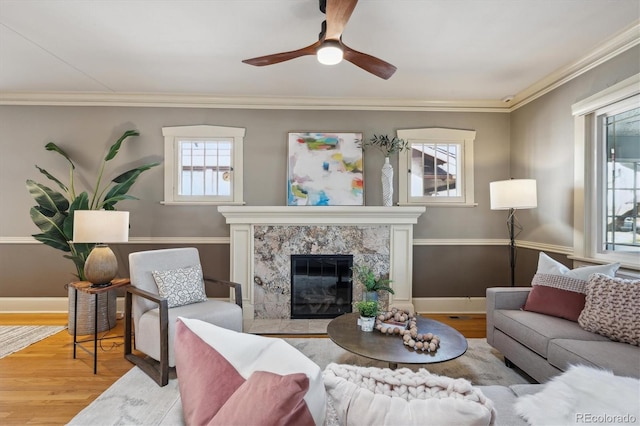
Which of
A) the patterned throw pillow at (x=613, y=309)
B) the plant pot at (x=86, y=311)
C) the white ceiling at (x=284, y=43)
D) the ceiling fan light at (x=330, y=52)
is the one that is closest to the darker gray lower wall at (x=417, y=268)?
the plant pot at (x=86, y=311)

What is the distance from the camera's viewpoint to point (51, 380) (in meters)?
2.25

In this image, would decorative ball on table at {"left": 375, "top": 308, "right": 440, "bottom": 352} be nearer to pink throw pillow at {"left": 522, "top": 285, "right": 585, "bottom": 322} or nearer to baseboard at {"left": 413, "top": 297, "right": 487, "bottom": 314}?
pink throw pillow at {"left": 522, "top": 285, "right": 585, "bottom": 322}

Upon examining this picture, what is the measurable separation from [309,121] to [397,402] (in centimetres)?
354

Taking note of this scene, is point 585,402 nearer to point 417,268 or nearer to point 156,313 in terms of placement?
point 156,313

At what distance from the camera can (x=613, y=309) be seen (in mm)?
1898

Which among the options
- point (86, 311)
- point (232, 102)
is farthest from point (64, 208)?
point (232, 102)

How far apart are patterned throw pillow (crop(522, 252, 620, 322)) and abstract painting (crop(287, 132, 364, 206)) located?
1915 mm

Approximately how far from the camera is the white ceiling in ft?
7.06

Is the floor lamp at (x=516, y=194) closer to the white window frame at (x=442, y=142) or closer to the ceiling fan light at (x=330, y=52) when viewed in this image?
the white window frame at (x=442, y=142)

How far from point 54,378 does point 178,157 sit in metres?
2.42

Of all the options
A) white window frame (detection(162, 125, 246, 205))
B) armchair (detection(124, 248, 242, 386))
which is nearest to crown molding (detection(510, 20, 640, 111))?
white window frame (detection(162, 125, 246, 205))

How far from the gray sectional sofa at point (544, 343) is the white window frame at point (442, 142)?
1498mm

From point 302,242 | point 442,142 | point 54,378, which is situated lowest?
point 54,378

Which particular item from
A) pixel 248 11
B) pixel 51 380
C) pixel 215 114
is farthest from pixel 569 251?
pixel 51 380
